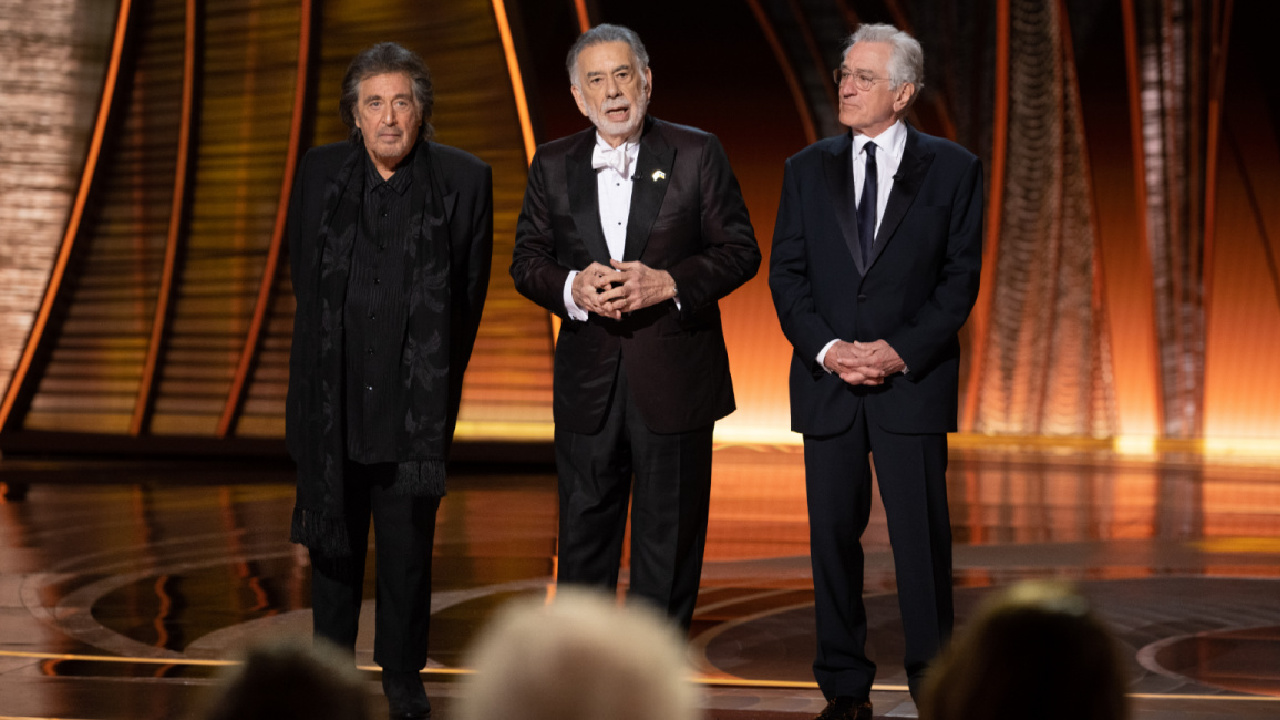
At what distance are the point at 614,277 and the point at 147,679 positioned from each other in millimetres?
1483

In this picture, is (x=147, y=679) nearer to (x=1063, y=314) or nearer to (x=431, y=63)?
(x=431, y=63)

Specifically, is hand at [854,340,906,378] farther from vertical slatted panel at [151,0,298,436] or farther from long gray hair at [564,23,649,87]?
vertical slatted panel at [151,0,298,436]

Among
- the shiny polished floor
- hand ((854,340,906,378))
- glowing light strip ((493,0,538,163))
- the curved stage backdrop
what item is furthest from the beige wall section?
hand ((854,340,906,378))

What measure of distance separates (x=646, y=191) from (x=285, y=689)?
1.95 meters

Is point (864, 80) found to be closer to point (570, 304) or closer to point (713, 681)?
point (570, 304)

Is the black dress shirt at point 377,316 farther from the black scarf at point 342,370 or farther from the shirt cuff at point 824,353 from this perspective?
the shirt cuff at point 824,353

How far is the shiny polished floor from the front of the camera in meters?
3.11

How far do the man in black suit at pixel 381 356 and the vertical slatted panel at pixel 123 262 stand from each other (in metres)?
5.84

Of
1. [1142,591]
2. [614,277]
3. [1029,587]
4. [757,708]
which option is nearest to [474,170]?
[614,277]

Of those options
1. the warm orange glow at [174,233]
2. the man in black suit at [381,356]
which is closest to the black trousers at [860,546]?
the man in black suit at [381,356]

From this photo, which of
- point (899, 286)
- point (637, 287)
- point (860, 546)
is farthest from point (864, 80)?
point (860, 546)

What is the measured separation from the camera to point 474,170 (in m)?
2.93

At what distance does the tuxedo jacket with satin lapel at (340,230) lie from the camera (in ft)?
9.30

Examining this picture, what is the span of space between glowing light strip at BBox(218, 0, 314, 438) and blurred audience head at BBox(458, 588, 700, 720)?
7.14 metres
